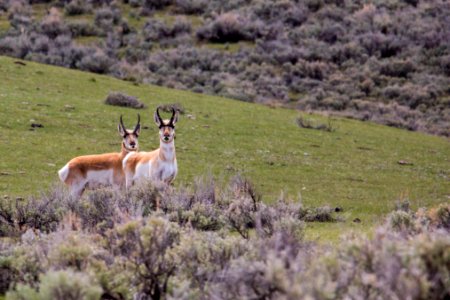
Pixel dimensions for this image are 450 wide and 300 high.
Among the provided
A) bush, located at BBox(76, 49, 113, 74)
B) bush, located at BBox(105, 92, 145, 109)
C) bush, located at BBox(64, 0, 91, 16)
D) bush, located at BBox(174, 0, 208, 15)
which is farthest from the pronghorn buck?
bush, located at BBox(174, 0, 208, 15)

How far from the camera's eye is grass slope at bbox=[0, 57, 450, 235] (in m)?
16.4

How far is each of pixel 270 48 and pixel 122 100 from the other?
862 inches

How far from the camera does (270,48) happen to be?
4531 cm

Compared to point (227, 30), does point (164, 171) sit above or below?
below

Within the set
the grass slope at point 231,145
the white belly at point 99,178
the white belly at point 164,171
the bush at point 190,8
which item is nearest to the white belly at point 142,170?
the white belly at point 164,171

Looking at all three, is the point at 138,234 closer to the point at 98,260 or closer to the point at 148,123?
the point at 98,260

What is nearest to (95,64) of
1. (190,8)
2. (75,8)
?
(75,8)

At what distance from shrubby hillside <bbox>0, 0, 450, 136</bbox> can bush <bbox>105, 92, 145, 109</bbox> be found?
7085 millimetres

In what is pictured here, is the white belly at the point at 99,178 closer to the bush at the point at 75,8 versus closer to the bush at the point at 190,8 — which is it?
the bush at the point at 75,8

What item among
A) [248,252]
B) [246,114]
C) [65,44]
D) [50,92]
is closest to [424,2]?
[65,44]

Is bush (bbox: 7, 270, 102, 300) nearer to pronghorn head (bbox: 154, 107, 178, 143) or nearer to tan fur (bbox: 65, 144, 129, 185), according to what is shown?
pronghorn head (bbox: 154, 107, 178, 143)

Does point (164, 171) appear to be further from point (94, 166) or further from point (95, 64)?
point (95, 64)

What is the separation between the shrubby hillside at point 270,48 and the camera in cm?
3631

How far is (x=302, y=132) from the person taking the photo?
2450 centimetres
